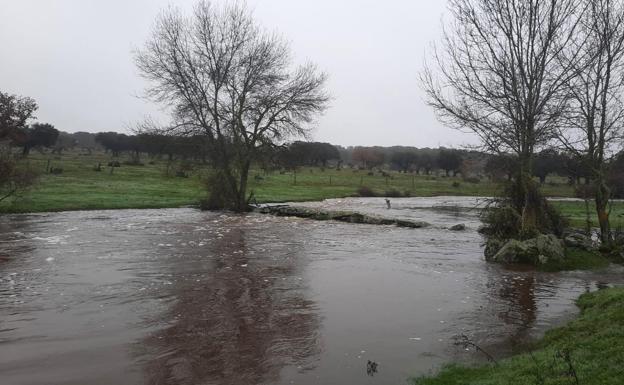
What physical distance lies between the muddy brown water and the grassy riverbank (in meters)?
0.66

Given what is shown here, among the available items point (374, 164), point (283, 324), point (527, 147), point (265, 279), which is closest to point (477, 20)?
point (527, 147)

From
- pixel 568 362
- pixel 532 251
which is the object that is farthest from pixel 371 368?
pixel 532 251

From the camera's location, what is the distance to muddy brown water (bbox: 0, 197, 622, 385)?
700 centimetres

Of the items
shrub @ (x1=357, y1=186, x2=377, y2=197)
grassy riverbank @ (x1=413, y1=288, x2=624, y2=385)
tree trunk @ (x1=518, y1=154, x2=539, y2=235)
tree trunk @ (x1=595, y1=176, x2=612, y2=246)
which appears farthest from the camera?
shrub @ (x1=357, y1=186, x2=377, y2=197)

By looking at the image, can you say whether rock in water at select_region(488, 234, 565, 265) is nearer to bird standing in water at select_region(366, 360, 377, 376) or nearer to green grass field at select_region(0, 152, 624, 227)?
green grass field at select_region(0, 152, 624, 227)

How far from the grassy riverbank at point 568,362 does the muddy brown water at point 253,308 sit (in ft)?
2.18

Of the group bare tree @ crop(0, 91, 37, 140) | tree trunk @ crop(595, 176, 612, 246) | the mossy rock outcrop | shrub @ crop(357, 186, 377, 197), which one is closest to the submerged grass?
tree trunk @ crop(595, 176, 612, 246)

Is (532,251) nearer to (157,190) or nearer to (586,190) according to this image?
(586,190)

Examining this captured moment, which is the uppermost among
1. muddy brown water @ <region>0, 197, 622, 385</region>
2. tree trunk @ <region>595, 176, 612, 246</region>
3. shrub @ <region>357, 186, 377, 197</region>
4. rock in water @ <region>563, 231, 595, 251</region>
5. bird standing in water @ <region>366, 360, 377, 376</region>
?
tree trunk @ <region>595, 176, 612, 246</region>

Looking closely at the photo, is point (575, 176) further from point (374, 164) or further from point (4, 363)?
point (374, 164)

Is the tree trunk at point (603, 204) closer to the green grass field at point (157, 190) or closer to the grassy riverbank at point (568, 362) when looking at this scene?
the green grass field at point (157, 190)

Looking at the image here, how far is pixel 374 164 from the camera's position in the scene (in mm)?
128875

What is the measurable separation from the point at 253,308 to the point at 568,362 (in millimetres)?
6151

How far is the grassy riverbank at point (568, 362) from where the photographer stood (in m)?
5.21
